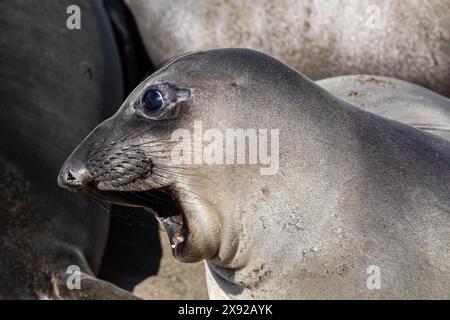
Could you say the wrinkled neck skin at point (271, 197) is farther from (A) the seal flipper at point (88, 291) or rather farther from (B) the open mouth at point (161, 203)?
(A) the seal flipper at point (88, 291)

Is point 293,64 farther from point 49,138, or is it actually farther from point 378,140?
point 378,140

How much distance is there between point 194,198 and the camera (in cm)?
300

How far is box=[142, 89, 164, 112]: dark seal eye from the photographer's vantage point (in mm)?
3057

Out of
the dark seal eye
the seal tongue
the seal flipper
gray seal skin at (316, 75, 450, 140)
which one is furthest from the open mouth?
gray seal skin at (316, 75, 450, 140)

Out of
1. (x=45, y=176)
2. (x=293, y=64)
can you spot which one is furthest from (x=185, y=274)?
(x=293, y=64)

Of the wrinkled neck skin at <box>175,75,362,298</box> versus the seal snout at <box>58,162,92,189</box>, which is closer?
the wrinkled neck skin at <box>175,75,362,298</box>

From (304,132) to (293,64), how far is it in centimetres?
231

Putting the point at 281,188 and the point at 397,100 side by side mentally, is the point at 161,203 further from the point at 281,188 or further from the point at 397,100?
the point at 397,100

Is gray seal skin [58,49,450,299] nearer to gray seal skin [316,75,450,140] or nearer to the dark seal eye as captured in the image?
the dark seal eye

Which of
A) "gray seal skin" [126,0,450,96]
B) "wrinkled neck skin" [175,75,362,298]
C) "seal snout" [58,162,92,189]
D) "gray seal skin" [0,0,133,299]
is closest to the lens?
"wrinkled neck skin" [175,75,362,298]

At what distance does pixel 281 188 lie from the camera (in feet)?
9.76

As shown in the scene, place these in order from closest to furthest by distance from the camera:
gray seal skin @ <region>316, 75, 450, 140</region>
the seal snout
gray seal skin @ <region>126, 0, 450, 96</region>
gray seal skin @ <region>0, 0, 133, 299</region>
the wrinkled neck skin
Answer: the wrinkled neck skin
the seal snout
gray seal skin @ <region>316, 75, 450, 140</region>
gray seal skin @ <region>0, 0, 133, 299</region>
gray seal skin @ <region>126, 0, 450, 96</region>

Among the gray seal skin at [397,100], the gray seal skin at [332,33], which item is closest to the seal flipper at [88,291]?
the gray seal skin at [397,100]

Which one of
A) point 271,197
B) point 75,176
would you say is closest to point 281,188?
point 271,197
